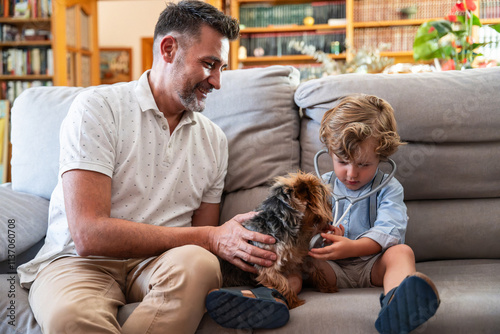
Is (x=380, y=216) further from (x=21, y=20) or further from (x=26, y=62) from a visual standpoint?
(x=21, y=20)

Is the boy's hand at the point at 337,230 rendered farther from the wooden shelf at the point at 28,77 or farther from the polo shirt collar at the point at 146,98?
the wooden shelf at the point at 28,77

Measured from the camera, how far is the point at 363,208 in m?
1.59

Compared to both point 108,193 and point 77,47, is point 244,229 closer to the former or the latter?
point 108,193

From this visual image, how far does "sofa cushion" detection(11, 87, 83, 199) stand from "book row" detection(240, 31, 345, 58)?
392 centimetres

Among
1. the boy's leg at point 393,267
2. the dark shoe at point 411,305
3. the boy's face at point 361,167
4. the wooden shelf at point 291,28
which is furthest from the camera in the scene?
the wooden shelf at point 291,28

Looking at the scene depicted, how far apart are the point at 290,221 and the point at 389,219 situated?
392 mm

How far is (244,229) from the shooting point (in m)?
1.34

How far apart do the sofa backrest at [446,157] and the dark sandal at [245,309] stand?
759mm

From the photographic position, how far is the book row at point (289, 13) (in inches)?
214

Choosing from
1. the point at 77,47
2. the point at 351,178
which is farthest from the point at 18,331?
the point at 77,47

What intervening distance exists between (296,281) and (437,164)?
2.58ft

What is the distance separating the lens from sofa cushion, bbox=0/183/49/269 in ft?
5.00

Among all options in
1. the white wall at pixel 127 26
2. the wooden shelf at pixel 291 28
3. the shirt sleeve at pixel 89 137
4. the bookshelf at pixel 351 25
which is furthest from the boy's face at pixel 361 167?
the white wall at pixel 127 26

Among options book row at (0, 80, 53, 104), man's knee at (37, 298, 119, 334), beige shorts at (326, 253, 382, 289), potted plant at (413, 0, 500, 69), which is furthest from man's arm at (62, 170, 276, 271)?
book row at (0, 80, 53, 104)
